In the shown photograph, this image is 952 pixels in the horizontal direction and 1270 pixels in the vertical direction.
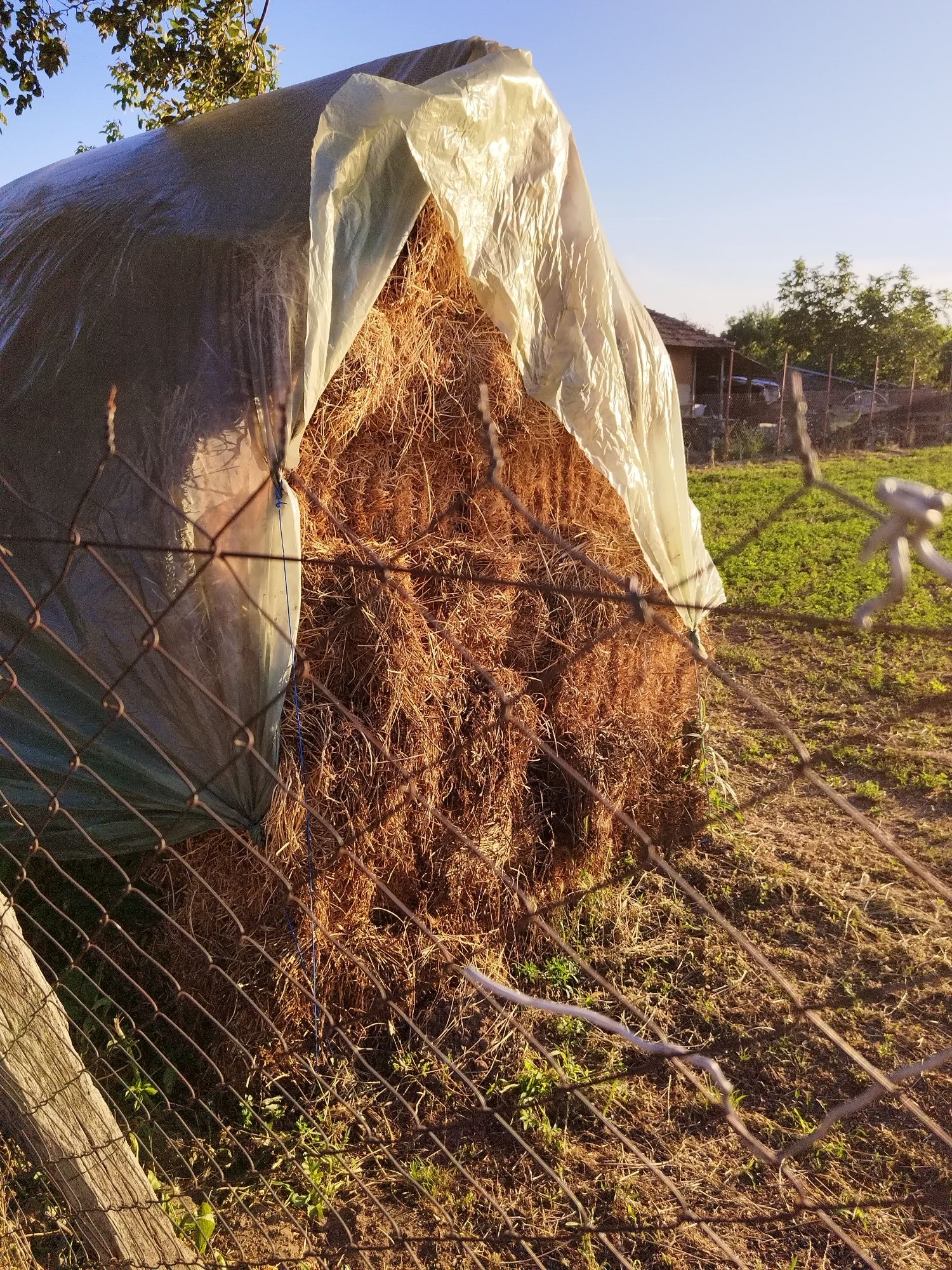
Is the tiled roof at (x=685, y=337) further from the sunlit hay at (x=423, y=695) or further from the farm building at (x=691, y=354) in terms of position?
the sunlit hay at (x=423, y=695)

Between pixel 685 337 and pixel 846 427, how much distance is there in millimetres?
5618

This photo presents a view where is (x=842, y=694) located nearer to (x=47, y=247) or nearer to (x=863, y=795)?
(x=863, y=795)

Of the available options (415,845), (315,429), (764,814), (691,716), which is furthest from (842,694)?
(315,429)

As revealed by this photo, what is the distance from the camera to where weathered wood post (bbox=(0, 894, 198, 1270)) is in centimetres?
169

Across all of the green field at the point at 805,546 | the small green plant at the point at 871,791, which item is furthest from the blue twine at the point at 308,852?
the small green plant at the point at 871,791

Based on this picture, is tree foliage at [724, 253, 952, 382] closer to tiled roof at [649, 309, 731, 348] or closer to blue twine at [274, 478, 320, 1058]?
tiled roof at [649, 309, 731, 348]

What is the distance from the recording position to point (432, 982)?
2824mm

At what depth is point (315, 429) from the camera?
2600 mm

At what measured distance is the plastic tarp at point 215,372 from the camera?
7.73 feet

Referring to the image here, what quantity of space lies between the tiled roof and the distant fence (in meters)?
3.09

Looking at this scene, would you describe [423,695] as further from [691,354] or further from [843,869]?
[691,354]

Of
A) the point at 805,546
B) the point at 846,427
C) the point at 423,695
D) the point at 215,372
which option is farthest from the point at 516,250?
the point at 846,427

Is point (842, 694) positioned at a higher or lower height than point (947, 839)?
higher

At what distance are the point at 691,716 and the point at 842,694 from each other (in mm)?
1839
